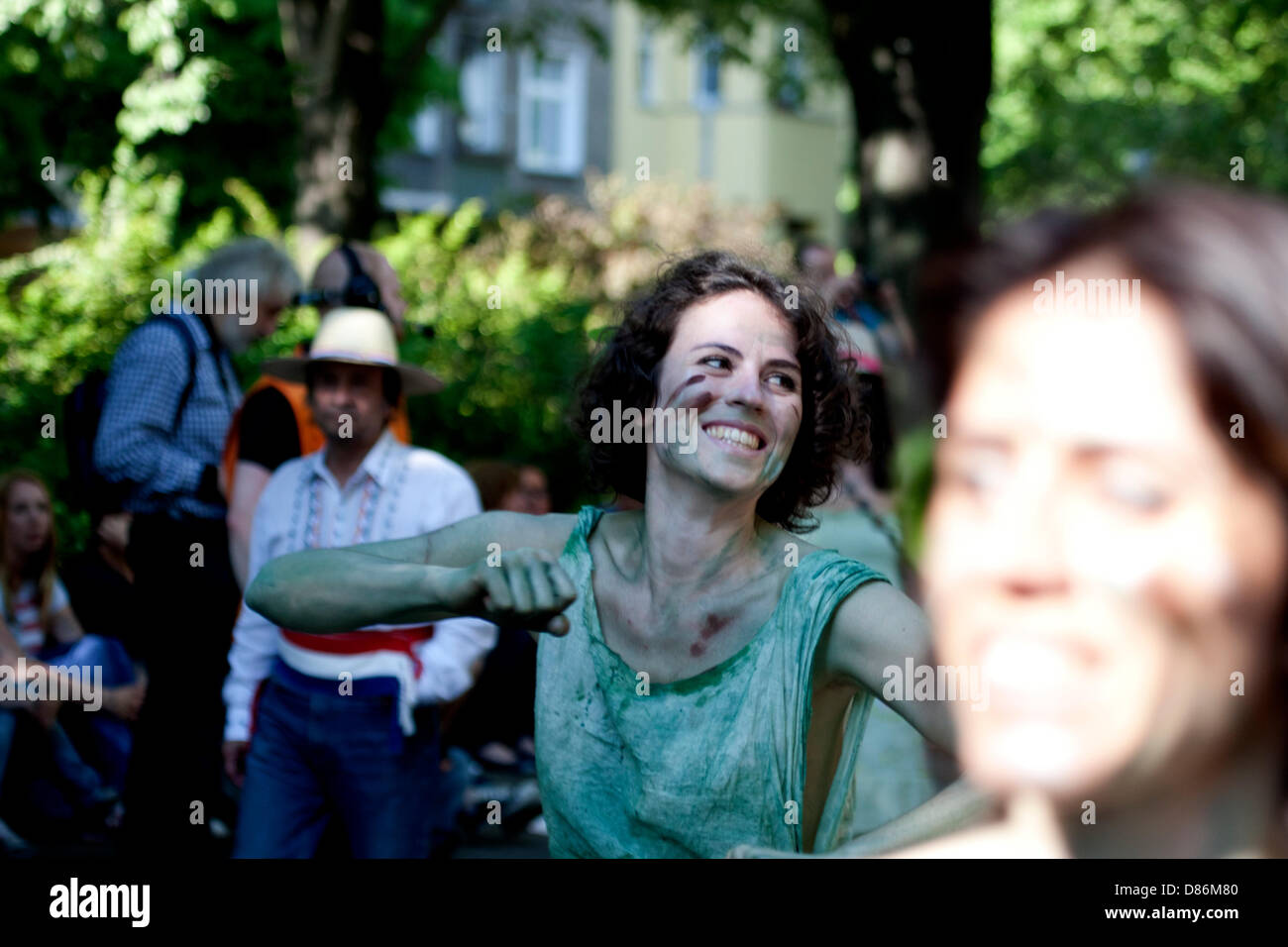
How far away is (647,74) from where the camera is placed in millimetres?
33469

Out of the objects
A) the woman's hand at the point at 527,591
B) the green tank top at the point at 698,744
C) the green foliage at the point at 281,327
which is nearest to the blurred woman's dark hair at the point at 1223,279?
the woman's hand at the point at 527,591

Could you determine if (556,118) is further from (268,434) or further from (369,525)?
(369,525)

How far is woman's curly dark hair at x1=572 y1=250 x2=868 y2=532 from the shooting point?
9.52 feet

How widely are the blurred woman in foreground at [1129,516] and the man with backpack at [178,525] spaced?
169 inches

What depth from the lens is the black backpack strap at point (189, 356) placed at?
498 cm

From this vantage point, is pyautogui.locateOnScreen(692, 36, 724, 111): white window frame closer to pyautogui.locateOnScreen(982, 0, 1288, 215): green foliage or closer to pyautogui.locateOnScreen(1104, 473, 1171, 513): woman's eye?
pyautogui.locateOnScreen(982, 0, 1288, 215): green foliage

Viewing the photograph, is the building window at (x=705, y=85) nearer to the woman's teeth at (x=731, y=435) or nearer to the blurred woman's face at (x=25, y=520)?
the blurred woman's face at (x=25, y=520)

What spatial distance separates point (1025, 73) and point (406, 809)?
16280 millimetres

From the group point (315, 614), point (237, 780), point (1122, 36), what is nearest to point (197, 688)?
point (237, 780)

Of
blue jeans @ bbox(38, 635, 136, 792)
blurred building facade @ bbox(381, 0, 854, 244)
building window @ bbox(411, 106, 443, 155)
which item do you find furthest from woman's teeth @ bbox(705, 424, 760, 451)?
building window @ bbox(411, 106, 443, 155)

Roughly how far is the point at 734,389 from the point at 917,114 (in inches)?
347

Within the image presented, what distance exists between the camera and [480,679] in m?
7.41

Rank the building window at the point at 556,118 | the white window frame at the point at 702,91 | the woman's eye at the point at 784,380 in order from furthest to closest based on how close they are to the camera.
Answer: the white window frame at the point at 702,91
the building window at the point at 556,118
the woman's eye at the point at 784,380
